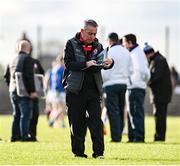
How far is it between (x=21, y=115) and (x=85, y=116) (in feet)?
16.6

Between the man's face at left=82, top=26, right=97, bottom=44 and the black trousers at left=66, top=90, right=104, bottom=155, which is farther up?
the man's face at left=82, top=26, right=97, bottom=44

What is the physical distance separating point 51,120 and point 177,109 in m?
18.3

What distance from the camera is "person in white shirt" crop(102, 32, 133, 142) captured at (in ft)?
61.2

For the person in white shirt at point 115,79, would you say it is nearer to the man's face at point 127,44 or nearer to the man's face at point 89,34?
the man's face at point 127,44

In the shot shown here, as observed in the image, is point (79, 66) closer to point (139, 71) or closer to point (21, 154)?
point (21, 154)

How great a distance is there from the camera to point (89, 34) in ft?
45.0

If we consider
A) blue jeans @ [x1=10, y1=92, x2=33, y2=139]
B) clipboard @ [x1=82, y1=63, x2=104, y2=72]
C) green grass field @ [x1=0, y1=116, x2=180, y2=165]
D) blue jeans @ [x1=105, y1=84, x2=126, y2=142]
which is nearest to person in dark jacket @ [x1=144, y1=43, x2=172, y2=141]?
blue jeans @ [x1=105, y1=84, x2=126, y2=142]

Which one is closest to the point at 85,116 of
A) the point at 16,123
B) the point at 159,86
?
the point at 16,123

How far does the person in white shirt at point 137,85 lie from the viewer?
18812 millimetres

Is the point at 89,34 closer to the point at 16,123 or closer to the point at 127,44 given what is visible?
the point at 127,44

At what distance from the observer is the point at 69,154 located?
48.3 ft

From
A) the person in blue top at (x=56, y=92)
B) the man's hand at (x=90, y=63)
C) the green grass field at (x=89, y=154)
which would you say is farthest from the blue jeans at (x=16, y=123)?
the person in blue top at (x=56, y=92)

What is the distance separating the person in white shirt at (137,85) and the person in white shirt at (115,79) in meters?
0.18

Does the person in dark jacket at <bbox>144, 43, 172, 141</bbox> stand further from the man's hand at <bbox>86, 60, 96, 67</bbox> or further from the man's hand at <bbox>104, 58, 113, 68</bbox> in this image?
the man's hand at <bbox>86, 60, 96, 67</bbox>
